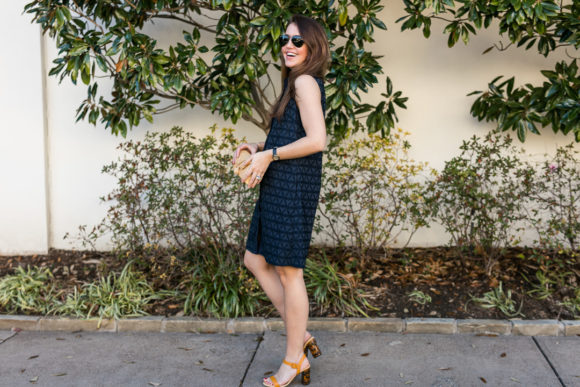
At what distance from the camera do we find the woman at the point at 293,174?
9.78ft

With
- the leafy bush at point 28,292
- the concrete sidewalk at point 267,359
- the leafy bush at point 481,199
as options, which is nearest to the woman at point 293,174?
the concrete sidewalk at point 267,359

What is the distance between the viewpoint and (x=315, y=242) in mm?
5676

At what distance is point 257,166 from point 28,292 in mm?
2891

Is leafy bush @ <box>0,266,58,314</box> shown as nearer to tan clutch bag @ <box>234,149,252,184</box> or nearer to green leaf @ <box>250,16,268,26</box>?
tan clutch bag @ <box>234,149,252,184</box>

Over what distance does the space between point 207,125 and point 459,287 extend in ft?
9.43

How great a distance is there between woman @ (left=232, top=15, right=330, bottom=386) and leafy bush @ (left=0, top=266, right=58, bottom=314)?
2.27 metres

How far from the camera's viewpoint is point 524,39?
4.86m

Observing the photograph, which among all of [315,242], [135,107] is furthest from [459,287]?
[135,107]

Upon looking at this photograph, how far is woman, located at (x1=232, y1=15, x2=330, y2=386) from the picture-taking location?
298 cm

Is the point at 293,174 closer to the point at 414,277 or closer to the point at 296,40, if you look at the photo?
the point at 296,40

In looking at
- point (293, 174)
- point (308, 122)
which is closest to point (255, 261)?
point (293, 174)

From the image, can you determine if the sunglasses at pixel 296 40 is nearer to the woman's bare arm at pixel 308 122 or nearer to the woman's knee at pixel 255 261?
the woman's bare arm at pixel 308 122

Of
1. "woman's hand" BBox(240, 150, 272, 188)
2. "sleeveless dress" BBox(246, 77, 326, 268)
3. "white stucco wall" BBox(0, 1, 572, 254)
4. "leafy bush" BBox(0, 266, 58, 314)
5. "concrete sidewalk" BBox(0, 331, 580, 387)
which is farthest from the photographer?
"white stucco wall" BBox(0, 1, 572, 254)

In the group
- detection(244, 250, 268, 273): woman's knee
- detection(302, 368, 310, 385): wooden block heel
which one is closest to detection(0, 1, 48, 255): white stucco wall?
detection(244, 250, 268, 273): woman's knee
